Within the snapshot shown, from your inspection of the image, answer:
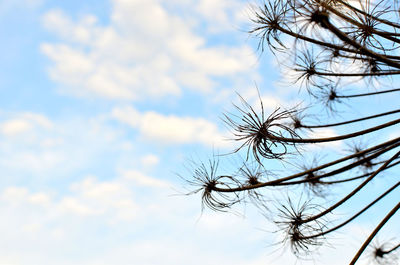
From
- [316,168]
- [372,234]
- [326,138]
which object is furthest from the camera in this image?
[372,234]

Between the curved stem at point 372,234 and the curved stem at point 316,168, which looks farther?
the curved stem at point 372,234

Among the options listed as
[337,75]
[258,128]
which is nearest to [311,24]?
[258,128]

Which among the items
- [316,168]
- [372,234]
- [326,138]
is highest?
[326,138]

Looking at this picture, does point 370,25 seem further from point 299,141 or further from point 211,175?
point 211,175

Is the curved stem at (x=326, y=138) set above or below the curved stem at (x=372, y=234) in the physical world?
above

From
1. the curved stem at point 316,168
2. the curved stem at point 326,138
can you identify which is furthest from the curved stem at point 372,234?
the curved stem at point 326,138

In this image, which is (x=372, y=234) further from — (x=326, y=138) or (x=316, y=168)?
(x=326, y=138)

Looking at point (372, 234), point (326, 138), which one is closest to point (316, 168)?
point (326, 138)

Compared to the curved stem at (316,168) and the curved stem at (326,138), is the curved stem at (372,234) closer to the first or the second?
the curved stem at (316,168)

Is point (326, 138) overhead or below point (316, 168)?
overhead

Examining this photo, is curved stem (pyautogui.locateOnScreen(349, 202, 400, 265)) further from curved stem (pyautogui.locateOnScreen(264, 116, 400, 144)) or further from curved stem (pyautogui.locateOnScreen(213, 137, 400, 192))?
curved stem (pyautogui.locateOnScreen(264, 116, 400, 144))

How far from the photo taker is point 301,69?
10.5 metres

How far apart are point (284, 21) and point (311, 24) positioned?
2353mm

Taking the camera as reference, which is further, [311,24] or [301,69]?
[301,69]
